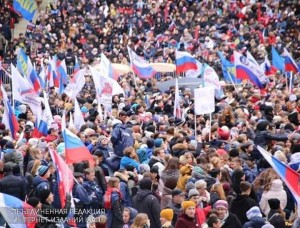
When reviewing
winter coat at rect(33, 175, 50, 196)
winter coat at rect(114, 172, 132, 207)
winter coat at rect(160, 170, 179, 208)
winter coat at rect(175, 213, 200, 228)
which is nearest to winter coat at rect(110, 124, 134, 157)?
winter coat at rect(160, 170, 179, 208)

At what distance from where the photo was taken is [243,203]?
15688mm

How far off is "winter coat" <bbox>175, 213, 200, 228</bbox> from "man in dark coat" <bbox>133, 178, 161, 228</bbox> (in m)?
1.16

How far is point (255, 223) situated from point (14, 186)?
12.7 ft

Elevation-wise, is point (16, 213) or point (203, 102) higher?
point (203, 102)

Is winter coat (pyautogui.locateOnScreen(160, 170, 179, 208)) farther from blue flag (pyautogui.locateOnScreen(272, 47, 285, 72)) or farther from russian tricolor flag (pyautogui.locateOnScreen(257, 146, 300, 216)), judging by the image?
blue flag (pyautogui.locateOnScreen(272, 47, 285, 72))

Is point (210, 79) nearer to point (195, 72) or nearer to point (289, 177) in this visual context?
point (195, 72)

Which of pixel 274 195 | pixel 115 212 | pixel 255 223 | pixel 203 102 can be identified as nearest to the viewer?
pixel 255 223

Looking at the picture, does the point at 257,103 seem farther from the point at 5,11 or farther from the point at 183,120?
the point at 5,11

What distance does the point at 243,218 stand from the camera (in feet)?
51.3

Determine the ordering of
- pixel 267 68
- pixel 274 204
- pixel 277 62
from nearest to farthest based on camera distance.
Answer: pixel 274 204 → pixel 277 62 → pixel 267 68

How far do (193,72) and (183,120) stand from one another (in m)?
9.61

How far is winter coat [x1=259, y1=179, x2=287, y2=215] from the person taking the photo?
16.1 meters

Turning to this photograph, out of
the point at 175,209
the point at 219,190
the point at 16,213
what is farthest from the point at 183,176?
the point at 16,213

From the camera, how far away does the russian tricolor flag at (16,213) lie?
44.5 feet
